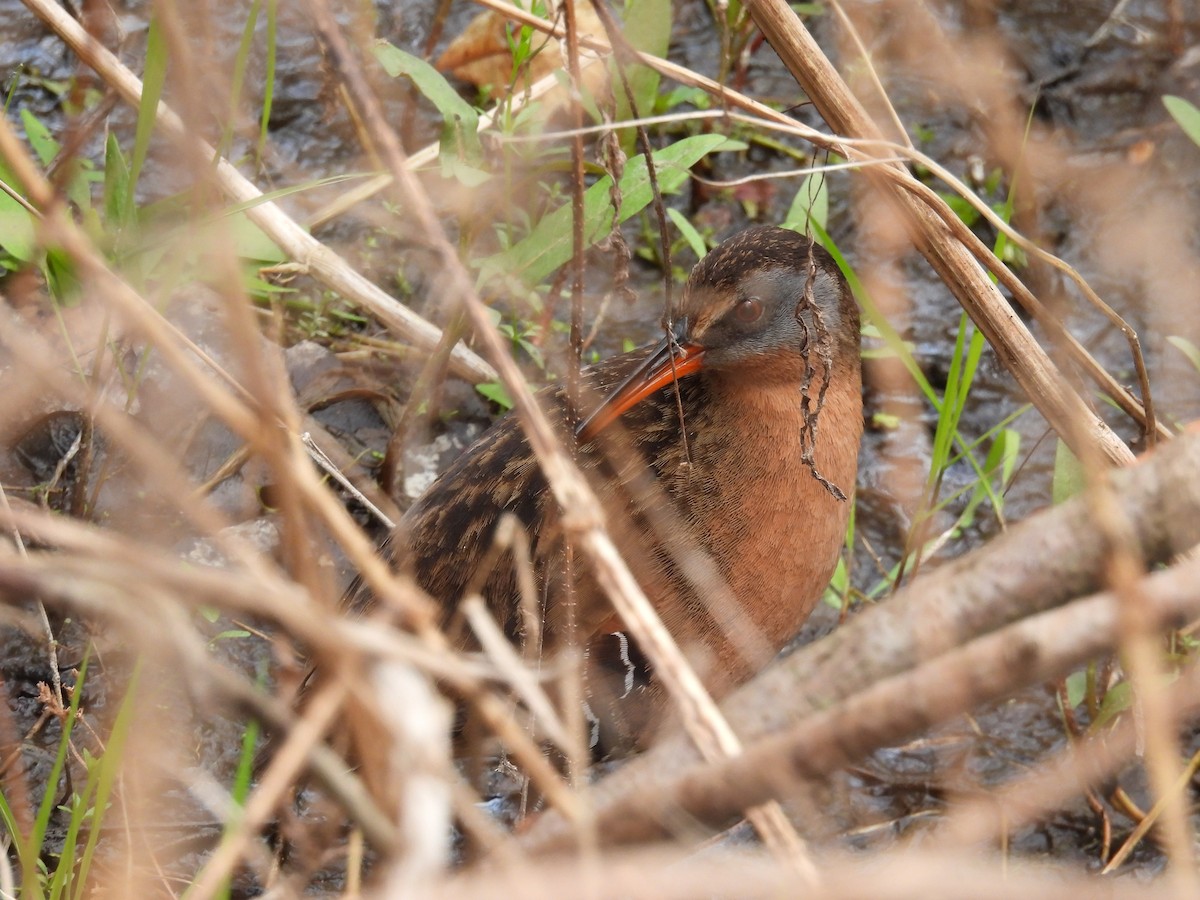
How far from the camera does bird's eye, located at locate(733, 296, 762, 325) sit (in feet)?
9.80

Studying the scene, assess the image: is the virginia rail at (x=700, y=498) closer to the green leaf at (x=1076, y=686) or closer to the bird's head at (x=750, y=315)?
the bird's head at (x=750, y=315)

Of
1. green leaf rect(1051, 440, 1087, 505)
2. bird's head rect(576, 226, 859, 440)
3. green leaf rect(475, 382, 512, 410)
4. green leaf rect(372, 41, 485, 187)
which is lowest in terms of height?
green leaf rect(475, 382, 512, 410)

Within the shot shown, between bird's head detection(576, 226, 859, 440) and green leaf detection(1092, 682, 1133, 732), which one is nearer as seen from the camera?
green leaf detection(1092, 682, 1133, 732)

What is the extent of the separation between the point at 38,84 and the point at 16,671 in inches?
85.6

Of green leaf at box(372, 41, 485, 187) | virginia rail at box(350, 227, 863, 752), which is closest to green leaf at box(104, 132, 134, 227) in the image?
green leaf at box(372, 41, 485, 187)

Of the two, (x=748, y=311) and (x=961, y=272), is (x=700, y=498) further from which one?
(x=961, y=272)

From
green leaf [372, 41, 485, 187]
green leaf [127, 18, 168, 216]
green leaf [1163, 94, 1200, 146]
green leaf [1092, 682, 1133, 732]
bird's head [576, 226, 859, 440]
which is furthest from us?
green leaf [1163, 94, 1200, 146]

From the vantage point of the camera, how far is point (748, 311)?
9.80 ft

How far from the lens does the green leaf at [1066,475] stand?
9.11 ft

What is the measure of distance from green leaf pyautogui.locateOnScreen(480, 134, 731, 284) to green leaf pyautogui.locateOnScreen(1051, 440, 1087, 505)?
0.98 meters

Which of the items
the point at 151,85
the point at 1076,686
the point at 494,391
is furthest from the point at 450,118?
the point at 1076,686

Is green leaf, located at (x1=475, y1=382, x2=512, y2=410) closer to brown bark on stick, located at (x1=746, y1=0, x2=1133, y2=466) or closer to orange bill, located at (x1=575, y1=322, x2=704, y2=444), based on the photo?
orange bill, located at (x1=575, y1=322, x2=704, y2=444)

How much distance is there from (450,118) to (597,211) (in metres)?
0.37

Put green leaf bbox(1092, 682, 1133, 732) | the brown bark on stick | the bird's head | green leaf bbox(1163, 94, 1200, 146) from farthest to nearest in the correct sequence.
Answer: green leaf bbox(1163, 94, 1200, 146)
the bird's head
green leaf bbox(1092, 682, 1133, 732)
the brown bark on stick
